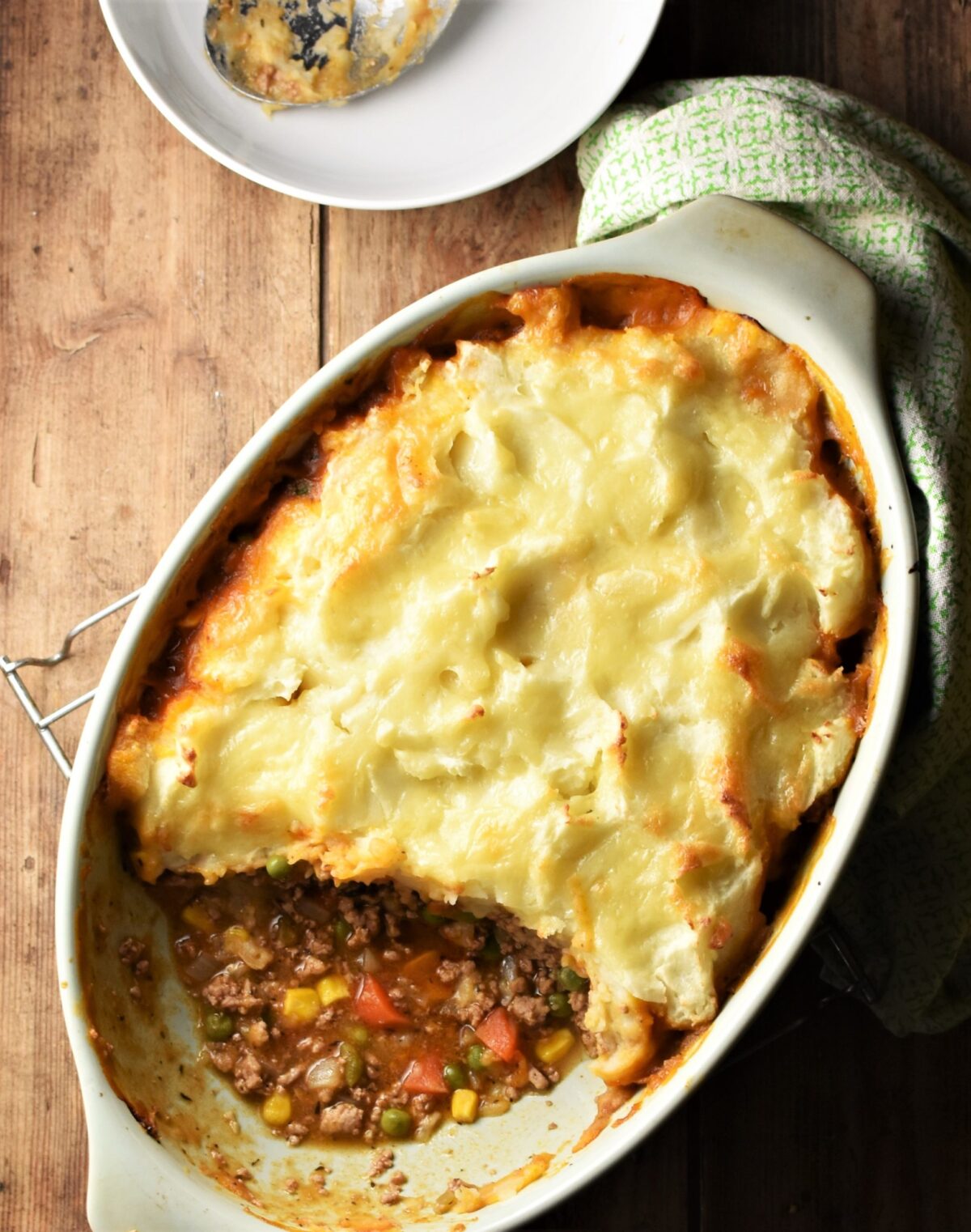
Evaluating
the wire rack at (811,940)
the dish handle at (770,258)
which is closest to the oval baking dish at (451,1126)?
the dish handle at (770,258)

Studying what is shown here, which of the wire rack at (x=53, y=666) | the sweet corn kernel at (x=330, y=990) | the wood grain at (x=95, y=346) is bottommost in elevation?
the sweet corn kernel at (x=330, y=990)

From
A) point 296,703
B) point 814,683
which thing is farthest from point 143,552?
point 814,683

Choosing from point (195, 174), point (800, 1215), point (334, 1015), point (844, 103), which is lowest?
point (800, 1215)

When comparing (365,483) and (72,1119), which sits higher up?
(365,483)

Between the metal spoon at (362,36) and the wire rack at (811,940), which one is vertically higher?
the metal spoon at (362,36)

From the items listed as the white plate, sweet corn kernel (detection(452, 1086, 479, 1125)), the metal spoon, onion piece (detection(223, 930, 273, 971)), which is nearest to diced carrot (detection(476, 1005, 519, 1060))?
sweet corn kernel (detection(452, 1086, 479, 1125))

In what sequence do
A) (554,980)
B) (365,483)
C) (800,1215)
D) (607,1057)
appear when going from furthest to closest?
1. (800,1215)
2. (554,980)
3. (607,1057)
4. (365,483)

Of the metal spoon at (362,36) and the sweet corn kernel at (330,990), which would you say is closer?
the sweet corn kernel at (330,990)

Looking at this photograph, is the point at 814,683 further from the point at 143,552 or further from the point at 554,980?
the point at 143,552

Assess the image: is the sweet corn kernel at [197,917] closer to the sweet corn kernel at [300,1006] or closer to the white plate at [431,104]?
the sweet corn kernel at [300,1006]
